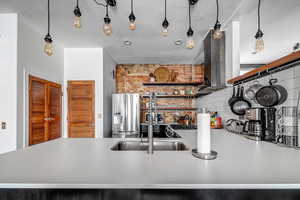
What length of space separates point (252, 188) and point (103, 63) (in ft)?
11.1

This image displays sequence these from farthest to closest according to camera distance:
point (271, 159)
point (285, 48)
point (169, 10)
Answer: point (169, 10), point (285, 48), point (271, 159)

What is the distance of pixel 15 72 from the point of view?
216cm

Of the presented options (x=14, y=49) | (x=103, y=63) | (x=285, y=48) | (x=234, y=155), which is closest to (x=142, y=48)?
(x=103, y=63)

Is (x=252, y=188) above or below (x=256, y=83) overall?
below

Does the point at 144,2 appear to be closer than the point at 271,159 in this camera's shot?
No

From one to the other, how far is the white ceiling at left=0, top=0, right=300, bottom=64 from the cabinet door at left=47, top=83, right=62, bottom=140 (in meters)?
0.98

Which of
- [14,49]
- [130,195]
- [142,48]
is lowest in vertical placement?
[130,195]

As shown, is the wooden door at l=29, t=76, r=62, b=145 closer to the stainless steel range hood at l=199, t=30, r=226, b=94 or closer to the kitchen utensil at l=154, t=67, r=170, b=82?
the kitchen utensil at l=154, t=67, r=170, b=82

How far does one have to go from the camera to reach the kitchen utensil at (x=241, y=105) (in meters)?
1.84

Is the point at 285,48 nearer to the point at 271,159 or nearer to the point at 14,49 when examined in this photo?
the point at 271,159


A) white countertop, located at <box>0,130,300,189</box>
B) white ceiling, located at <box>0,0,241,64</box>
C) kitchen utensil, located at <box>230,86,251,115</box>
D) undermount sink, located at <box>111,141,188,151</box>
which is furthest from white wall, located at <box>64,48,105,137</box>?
kitchen utensil, located at <box>230,86,251,115</box>

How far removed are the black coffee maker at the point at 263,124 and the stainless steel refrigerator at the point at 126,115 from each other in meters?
2.46

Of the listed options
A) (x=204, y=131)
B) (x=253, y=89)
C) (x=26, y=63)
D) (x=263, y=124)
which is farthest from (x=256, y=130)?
(x=26, y=63)

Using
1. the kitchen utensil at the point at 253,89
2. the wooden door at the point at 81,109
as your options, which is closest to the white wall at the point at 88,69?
the wooden door at the point at 81,109
